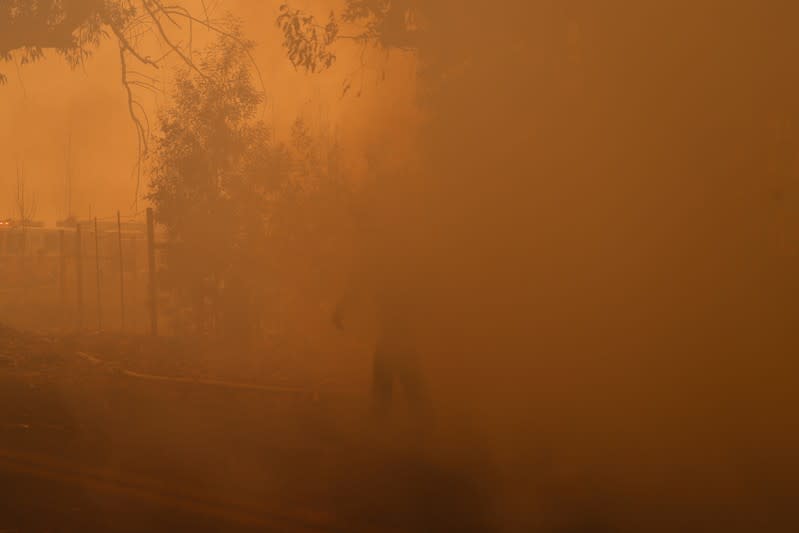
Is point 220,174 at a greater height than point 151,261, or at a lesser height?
greater

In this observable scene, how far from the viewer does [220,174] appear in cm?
1570

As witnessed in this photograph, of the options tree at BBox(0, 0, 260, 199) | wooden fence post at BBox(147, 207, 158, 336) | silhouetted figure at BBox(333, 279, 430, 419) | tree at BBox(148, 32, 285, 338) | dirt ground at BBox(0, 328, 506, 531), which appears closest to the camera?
dirt ground at BBox(0, 328, 506, 531)

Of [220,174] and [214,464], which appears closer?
[214,464]

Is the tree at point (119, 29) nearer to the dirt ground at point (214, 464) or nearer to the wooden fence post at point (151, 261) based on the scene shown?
the wooden fence post at point (151, 261)

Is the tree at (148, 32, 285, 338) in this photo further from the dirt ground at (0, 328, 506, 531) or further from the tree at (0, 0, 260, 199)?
the dirt ground at (0, 328, 506, 531)

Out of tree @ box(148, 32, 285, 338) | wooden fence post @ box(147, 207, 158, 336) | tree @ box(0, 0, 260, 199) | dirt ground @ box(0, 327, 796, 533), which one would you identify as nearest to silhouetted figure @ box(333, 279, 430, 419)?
dirt ground @ box(0, 327, 796, 533)

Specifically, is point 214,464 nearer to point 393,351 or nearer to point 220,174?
point 393,351

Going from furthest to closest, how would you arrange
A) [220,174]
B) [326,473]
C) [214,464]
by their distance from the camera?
[220,174] → [214,464] → [326,473]

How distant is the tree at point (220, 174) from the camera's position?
15430 millimetres

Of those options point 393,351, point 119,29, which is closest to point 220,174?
point 119,29

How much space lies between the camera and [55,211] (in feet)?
206

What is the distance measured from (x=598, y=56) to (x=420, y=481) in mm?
5613

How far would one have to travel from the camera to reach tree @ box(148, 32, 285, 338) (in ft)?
50.6

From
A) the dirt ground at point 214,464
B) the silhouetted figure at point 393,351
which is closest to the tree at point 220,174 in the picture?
the dirt ground at point 214,464
